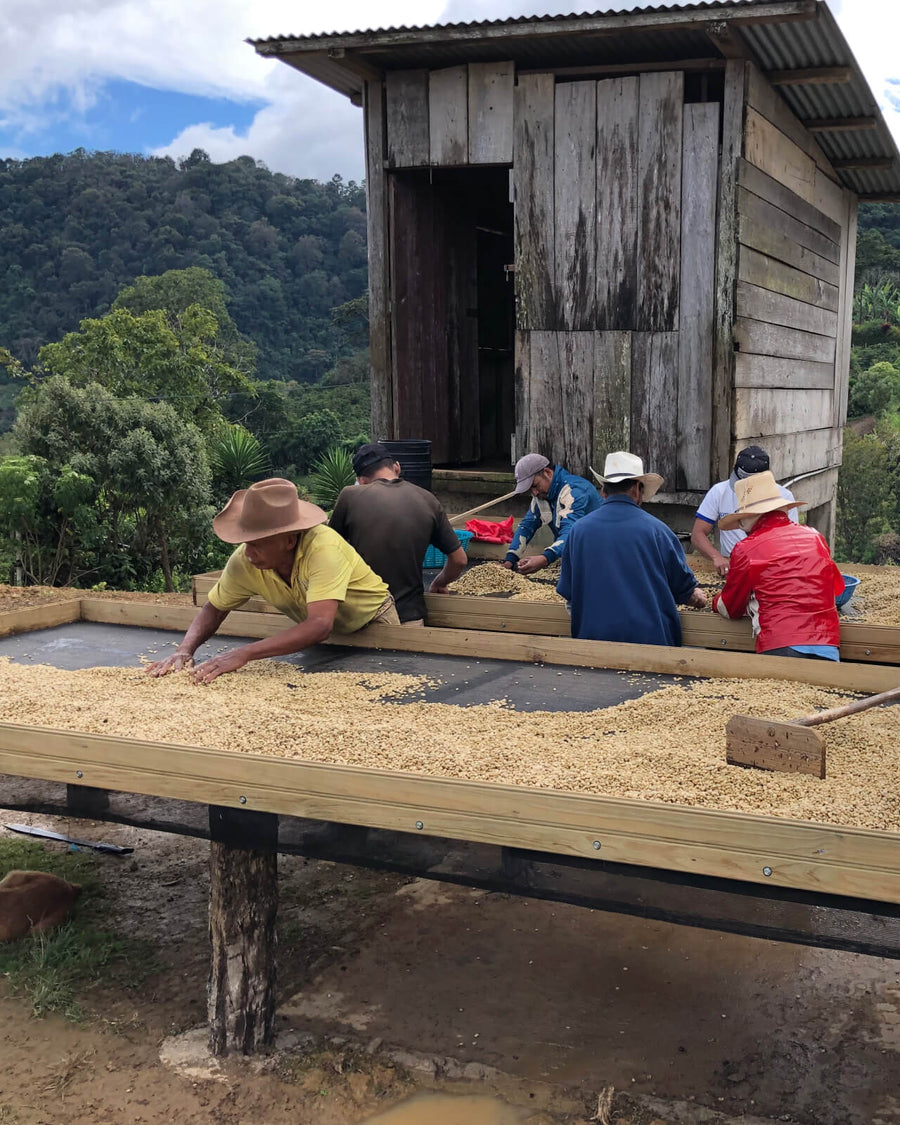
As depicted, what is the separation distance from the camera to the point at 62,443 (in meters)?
16.2

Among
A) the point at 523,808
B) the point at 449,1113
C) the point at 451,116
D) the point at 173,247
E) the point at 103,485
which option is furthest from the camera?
the point at 173,247

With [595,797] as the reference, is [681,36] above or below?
above

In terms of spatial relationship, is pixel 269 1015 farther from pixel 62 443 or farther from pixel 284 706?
pixel 62 443

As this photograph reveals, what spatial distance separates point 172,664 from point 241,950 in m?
1.09

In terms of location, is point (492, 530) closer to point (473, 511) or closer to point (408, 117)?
point (473, 511)

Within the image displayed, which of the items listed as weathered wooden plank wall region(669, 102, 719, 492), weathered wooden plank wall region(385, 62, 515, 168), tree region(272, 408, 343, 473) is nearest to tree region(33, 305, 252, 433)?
tree region(272, 408, 343, 473)

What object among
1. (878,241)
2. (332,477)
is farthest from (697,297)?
(878,241)

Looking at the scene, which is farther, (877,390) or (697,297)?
(877,390)

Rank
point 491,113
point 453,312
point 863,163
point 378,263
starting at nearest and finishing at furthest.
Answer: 1. point 491,113
2. point 378,263
3. point 453,312
4. point 863,163

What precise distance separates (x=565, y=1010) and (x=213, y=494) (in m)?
16.3

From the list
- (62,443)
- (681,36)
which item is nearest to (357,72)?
(681,36)

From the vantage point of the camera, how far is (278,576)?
4.46 meters

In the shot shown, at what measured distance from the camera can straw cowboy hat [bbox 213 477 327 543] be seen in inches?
164

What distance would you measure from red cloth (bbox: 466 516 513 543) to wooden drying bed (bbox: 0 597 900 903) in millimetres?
3997
